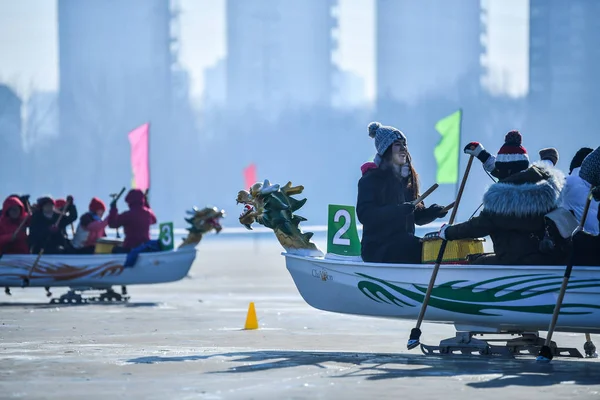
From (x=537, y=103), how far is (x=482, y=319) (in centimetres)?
13201

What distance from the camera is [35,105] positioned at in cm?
14938

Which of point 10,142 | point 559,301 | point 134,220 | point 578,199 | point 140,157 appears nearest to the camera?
point 559,301

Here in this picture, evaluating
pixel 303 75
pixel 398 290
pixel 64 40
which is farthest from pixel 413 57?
pixel 398 290

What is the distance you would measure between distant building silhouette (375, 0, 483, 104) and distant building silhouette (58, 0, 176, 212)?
81.9 ft

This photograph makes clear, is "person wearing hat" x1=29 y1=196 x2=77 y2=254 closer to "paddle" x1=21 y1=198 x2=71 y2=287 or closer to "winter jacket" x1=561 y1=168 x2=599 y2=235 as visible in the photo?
"paddle" x1=21 y1=198 x2=71 y2=287

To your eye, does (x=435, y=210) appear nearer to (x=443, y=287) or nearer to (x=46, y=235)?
(x=443, y=287)

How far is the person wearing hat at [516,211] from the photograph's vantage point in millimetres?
13164

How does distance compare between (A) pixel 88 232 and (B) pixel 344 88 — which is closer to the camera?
(A) pixel 88 232

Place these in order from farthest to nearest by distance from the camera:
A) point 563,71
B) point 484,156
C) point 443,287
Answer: point 563,71
point 443,287
point 484,156

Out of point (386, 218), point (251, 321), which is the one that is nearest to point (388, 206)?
point (386, 218)

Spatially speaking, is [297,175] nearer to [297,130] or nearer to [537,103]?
[297,130]

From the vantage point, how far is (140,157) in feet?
107

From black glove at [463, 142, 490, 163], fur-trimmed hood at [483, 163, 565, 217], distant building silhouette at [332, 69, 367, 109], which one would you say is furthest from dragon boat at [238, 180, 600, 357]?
distant building silhouette at [332, 69, 367, 109]

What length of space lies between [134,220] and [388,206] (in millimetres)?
11082
